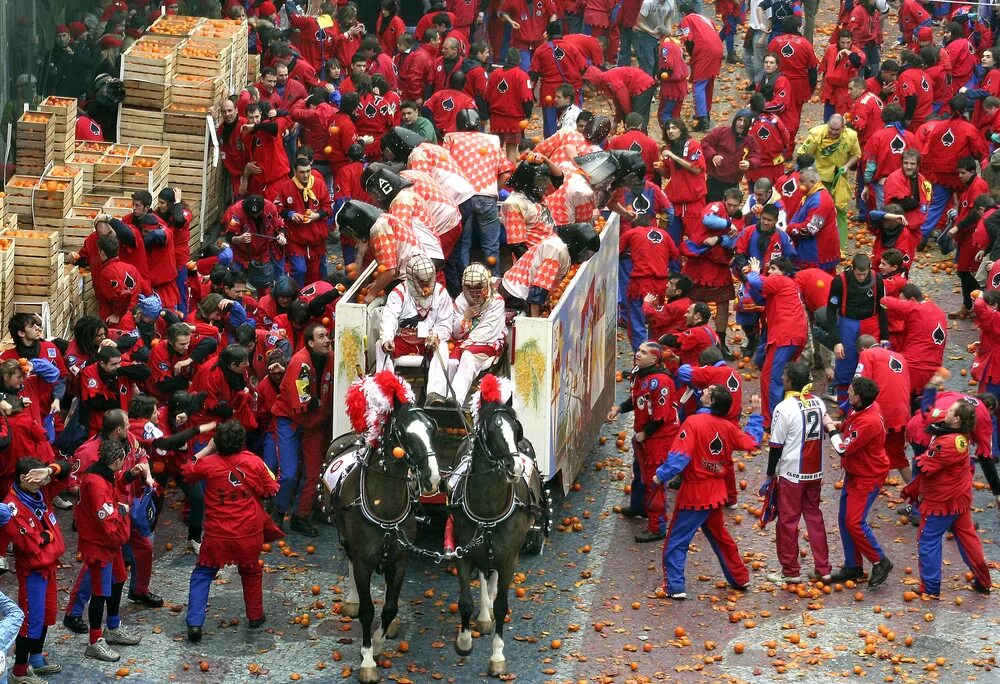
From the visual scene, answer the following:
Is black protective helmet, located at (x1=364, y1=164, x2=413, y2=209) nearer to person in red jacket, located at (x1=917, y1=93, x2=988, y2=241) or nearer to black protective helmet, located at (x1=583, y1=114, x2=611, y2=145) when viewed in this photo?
black protective helmet, located at (x1=583, y1=114, x2=611, y2=145)

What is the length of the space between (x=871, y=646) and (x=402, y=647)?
11.0 ft

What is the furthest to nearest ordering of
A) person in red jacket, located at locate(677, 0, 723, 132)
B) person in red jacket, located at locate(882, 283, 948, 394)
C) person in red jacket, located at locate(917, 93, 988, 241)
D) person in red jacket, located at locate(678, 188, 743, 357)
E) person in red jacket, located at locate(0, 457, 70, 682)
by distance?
person in red jacket, located at locate(677, 0, 723, 132) < person in red jacket, located at locate(917, 93, 988, 241) < person in red jacket, located at locate(678, 188, 743, 357) < person in red jacket, located at locate(882, 283, 948, 394) < person in red jacket, located at locate(0, 457, 70, 682)

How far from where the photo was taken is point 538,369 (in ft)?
→ 45.1

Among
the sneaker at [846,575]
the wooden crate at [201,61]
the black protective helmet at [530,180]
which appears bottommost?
the sneaker at [846,575]

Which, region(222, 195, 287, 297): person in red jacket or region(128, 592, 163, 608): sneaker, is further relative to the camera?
region(222, 195, 287, 297): person in red jacket

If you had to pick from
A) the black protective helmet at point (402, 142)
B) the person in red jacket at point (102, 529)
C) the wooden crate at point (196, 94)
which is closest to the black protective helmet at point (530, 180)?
the black protective helmet at point (402, 142)

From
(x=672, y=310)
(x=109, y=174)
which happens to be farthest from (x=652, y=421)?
(x=109, y=174)

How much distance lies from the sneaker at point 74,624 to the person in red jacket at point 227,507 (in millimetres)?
761

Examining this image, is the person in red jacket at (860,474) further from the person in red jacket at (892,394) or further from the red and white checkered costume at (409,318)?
the red and white checkered costume at (409,318)

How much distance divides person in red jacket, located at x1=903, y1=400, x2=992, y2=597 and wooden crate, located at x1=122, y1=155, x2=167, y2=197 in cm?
922

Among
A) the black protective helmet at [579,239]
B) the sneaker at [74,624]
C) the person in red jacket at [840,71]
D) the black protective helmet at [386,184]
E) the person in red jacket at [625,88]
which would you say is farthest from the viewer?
the person in red jacket at [840,71]

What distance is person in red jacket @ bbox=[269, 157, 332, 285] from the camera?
18531 millimetres

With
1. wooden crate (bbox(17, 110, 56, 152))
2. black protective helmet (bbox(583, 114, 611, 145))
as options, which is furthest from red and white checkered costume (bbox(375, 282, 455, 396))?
wooden crate (bbox(17, 110, 56, 152))

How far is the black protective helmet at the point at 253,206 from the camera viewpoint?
58.7 ft
